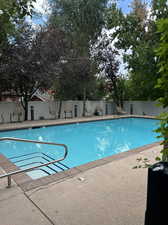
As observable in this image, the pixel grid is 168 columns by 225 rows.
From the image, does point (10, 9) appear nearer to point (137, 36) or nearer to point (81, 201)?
point (81, 201)

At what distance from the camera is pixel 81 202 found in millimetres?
2223

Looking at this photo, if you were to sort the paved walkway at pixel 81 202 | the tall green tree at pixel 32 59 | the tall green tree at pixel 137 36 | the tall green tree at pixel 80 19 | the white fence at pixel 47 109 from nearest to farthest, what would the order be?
the paved walkway at pixel 81 202 < the tall green tree at pixel 32 59 < the white fence at pixel 47 109 < the tall green tree at pixel 137 36 < the tall green tree at pixel 80 19

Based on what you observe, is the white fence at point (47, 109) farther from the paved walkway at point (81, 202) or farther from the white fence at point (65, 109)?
the paved walkway at point (81, 202)

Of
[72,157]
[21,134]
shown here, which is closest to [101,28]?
[21,134]

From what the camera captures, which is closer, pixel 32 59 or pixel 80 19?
pixel 32 59

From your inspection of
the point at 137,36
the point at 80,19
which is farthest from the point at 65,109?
the point at 137,36

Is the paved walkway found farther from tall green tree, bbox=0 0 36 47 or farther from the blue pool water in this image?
tall green tree, bbox=0 0 36 47

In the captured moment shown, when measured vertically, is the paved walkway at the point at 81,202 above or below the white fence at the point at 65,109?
below

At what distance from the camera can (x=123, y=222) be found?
1.85m

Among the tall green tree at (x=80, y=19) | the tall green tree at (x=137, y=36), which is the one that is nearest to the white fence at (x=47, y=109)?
the tall green tree at (x=80, y=19)

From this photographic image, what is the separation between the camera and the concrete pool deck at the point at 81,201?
6.18ft

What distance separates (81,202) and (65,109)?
36.4 ft

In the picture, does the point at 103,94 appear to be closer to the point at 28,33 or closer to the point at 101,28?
the point at 101,28

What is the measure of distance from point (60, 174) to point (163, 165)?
7.44 feet
